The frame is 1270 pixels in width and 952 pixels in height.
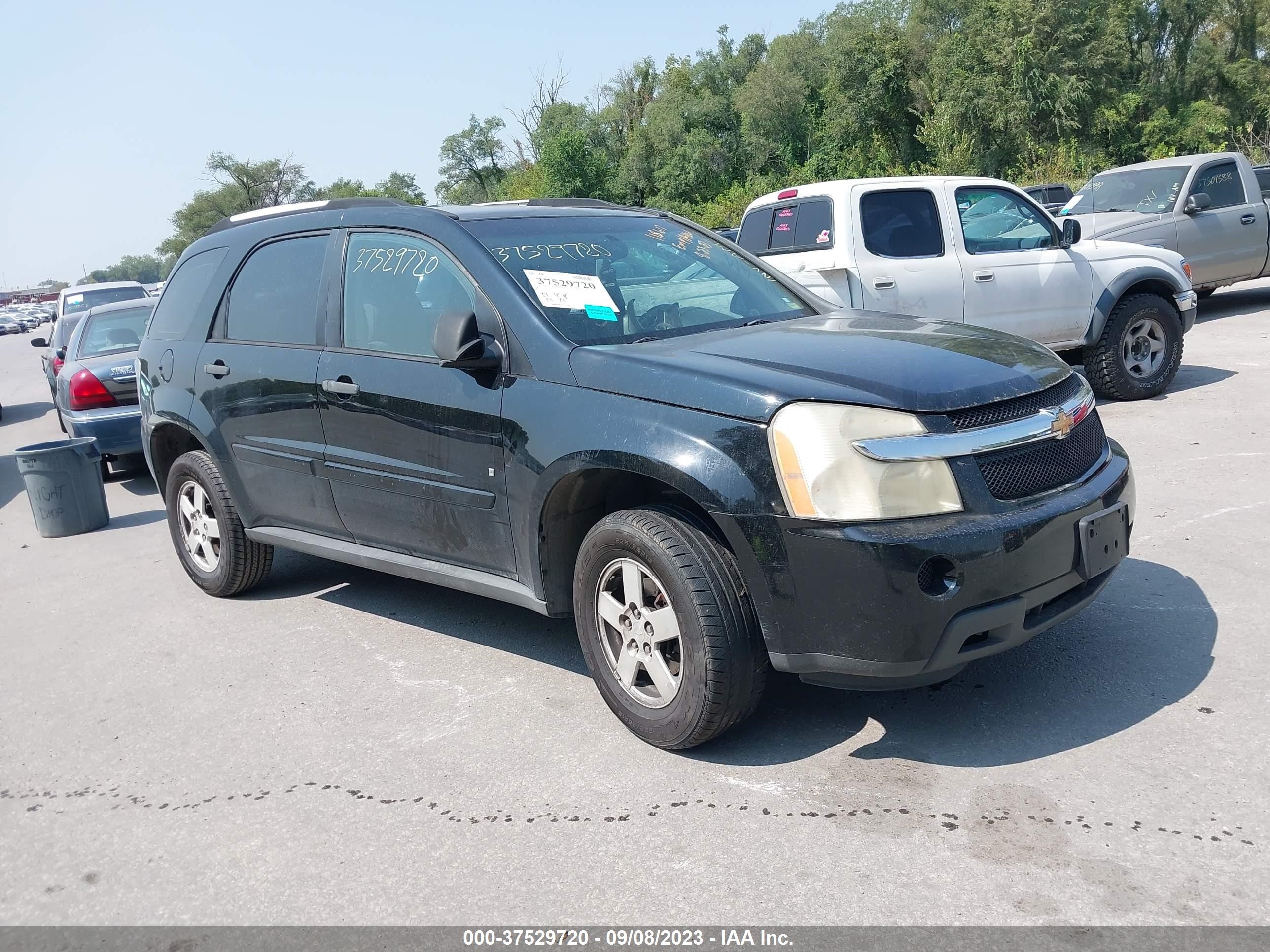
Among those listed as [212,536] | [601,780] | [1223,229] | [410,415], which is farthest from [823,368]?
[1223,229]

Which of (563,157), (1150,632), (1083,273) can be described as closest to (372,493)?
(1150,632)

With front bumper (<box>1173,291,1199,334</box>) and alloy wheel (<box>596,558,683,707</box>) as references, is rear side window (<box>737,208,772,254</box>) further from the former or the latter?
alloy wheel (<box>596,558,683,707</box>)

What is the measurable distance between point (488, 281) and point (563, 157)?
67.9 meters

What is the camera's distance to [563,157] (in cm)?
6925

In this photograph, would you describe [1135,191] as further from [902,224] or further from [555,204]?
A: [555,204]

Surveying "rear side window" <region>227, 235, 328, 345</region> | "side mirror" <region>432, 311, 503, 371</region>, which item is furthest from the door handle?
"side mirror" <region>432, 311, 503, 371</region>

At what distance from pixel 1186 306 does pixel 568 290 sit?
21.7 feet

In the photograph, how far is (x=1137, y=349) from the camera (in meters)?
9.02

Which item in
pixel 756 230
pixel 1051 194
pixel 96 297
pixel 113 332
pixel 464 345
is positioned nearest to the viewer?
pixel 464 345

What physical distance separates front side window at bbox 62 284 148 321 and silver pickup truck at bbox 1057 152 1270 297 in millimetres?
12821

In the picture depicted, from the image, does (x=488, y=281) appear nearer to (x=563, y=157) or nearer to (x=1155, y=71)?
(x=1155, y=71)

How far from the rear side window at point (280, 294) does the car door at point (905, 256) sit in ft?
15.1

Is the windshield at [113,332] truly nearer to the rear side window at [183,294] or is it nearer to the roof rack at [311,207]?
the rear side window at [183,294]

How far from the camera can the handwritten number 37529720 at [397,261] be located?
4.54 m
